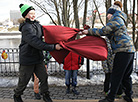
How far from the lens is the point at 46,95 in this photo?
3441 mm

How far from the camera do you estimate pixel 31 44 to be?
2936mm

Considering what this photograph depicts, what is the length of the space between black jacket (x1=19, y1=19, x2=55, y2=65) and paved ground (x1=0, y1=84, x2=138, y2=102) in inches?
46.8

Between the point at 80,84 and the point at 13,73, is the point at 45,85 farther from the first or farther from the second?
the point at 13,73

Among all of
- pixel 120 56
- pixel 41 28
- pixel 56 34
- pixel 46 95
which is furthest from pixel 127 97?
pixel 41 28

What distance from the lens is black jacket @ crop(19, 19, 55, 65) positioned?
9.60 ft

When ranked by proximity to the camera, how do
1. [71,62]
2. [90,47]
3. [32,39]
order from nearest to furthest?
[32,39] → [90,47] → [71,62]

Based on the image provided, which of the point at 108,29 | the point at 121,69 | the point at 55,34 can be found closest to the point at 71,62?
the point at 55,34

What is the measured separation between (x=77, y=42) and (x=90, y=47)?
28 centimetres

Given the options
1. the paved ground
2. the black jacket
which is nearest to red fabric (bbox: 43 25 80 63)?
the black jacket

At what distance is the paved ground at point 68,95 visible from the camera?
373 cm

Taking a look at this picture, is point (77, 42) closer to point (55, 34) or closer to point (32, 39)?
point (55, 34)

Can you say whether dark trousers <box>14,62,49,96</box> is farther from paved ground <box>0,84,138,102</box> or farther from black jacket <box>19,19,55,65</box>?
paved ground <box>0,84,138,102</box>

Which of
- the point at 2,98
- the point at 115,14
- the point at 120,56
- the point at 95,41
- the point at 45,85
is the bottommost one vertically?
the point at 2,98

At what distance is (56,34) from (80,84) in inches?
85.3
